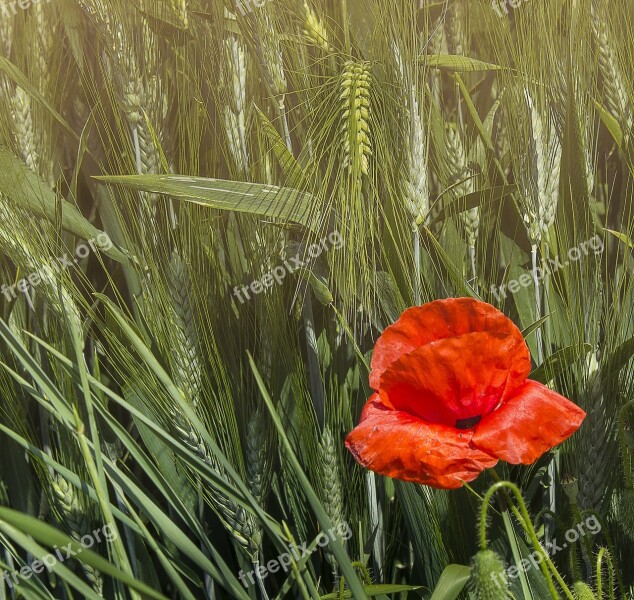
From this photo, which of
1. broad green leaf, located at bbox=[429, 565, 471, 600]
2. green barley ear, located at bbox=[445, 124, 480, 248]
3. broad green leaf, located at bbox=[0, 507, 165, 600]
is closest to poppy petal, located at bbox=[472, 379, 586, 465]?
broad green leaf, located at bbox=[429, 565, 471, 600]

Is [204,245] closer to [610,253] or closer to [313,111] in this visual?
[313,111]

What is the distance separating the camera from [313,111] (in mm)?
646

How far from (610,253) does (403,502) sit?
0.45m

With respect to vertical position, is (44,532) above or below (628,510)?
above

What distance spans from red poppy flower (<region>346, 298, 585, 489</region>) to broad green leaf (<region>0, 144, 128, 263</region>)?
38 centimetres

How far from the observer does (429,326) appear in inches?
21.0

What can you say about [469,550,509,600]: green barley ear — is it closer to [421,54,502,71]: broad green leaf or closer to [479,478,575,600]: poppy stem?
[479,478,575,600]: poppy stem

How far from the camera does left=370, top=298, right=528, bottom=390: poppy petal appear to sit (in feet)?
1.71

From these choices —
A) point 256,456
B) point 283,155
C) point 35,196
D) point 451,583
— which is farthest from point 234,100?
point 451,583

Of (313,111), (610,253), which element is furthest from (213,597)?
(610,253)

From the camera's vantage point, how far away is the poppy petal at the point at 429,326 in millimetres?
522

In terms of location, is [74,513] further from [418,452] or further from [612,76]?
[612,76]

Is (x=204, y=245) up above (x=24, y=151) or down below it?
below

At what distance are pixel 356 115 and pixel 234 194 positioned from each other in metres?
0.12
